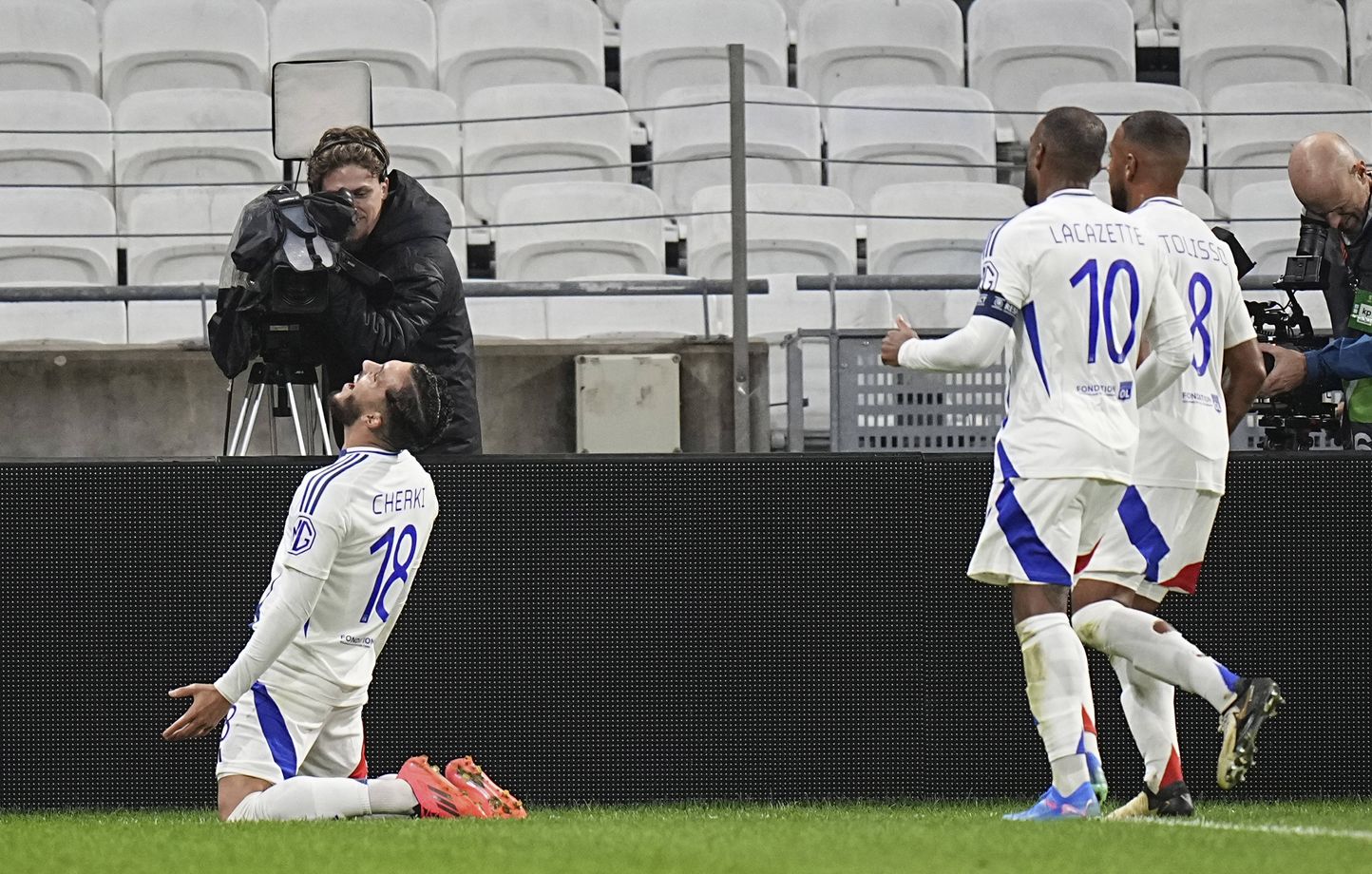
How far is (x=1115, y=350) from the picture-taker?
3926mm

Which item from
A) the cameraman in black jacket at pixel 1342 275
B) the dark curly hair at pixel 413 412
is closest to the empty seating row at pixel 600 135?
the cameraman in black jacket at pixel 1342 275

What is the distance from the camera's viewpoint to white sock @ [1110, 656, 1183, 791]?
4.14m

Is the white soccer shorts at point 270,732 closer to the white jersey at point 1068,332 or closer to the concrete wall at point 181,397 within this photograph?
the white jersey at point 1068,332

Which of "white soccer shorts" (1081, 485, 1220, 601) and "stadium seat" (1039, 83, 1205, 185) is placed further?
"stadium seat" (1039, 83, 1205, 185)

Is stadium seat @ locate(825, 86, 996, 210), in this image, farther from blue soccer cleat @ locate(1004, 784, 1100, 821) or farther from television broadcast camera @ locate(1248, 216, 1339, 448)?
blue soccer cleat @ locate(1004, 784, 1100, 821)

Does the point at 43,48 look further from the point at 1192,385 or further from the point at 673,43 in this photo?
the point at 1192,385

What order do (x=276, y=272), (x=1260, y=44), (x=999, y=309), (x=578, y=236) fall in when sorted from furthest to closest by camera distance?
(x=1260, y=44) → (x=578, y=236) → (x=276, y=272) → (x=999, y=309)

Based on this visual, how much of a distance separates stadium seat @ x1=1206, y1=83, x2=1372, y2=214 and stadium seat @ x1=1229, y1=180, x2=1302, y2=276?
227 mm

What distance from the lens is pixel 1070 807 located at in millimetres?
3785

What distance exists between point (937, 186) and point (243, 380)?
3733 mm

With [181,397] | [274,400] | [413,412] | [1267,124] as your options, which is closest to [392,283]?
[274,400]

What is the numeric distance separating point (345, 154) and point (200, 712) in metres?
1.86

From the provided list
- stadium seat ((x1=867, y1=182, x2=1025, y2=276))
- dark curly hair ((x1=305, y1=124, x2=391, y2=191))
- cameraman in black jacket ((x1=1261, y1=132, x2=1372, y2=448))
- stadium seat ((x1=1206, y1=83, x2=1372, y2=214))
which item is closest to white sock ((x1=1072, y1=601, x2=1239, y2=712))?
cameraman in black jacket ((x1=1261, y1=132, x2=1372, y2=448))

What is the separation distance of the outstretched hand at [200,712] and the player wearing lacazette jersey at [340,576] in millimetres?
51
